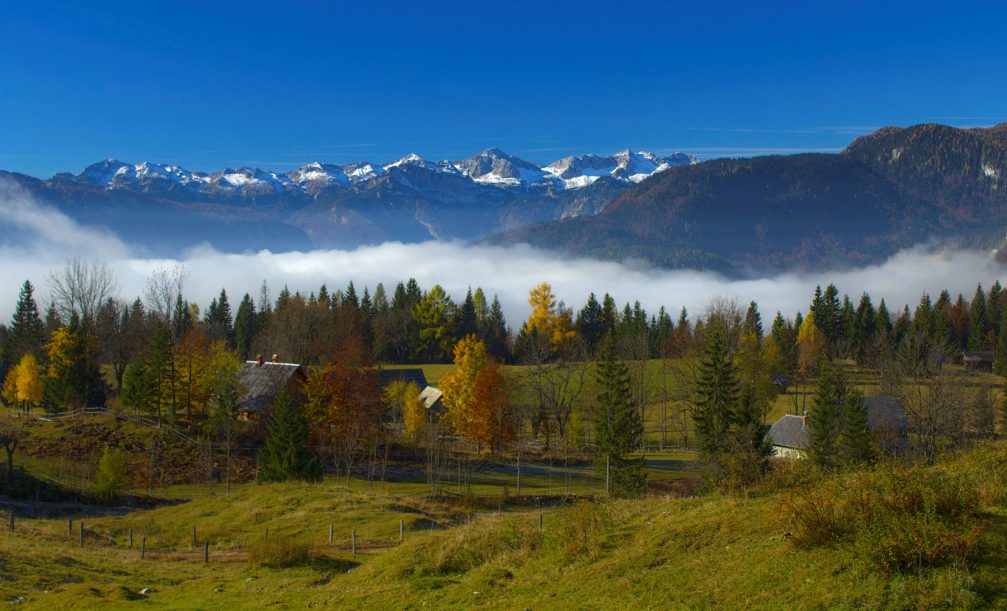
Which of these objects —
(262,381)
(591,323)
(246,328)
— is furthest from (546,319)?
(246,328)

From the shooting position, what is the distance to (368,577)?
19062mm

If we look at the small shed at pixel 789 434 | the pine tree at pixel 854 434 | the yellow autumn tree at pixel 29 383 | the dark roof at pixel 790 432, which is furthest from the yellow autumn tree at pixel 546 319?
the yellow autumn tree at pixel 29 383

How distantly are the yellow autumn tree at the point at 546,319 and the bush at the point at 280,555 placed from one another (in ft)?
279

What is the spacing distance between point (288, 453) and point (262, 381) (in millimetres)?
26928

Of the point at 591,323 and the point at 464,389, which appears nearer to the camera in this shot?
the point at 464,389

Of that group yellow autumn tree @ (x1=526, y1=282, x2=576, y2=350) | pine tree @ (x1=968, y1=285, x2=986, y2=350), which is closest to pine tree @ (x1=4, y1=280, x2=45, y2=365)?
yellow autumn tree @ (x1=526, y1=282, x2=576, y2=350)

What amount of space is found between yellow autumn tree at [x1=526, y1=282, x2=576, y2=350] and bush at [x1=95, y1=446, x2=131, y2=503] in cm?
7078

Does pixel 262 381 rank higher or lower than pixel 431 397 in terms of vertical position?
higher

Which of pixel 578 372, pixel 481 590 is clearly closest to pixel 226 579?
pixel 481 590

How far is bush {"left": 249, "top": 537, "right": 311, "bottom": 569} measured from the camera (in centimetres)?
2381

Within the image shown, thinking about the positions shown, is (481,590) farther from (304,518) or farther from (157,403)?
(157,403)

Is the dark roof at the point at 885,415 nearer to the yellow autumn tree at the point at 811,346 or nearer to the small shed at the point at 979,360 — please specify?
the yellow autumn tree at the point at 811,346

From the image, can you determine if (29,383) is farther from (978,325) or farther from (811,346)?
(978,325)

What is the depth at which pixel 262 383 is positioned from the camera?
71.0m
